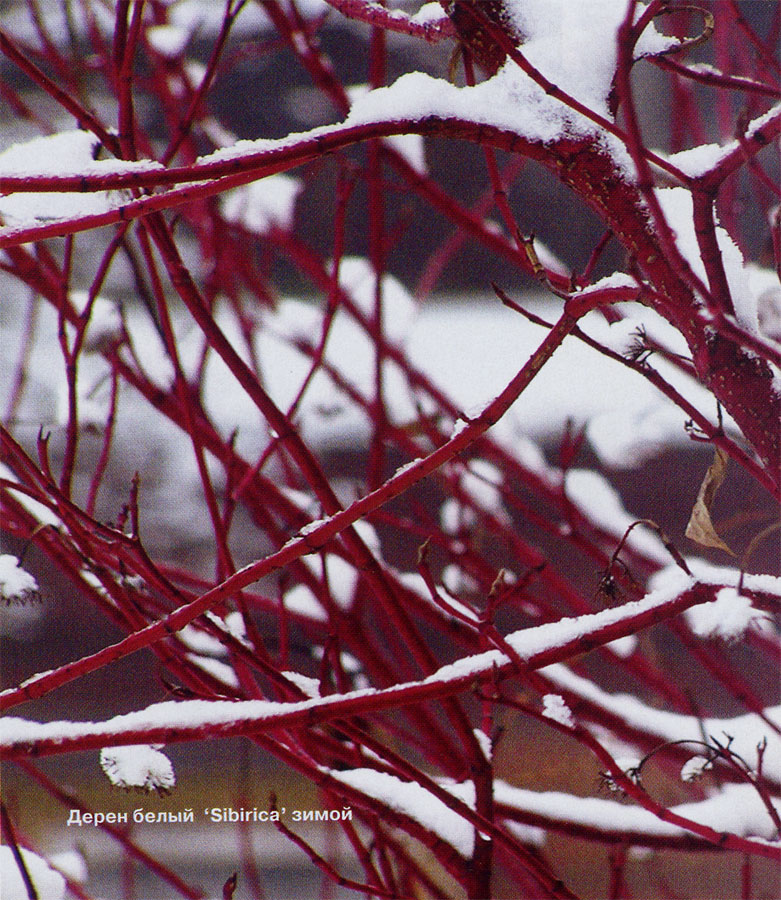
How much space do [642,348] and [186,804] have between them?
24.7 inches

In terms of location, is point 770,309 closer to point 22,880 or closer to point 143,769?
point 143,769

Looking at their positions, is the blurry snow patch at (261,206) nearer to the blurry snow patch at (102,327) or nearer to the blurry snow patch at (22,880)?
the blurry snow patch at (102,327)

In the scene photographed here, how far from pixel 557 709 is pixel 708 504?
16 centimetres

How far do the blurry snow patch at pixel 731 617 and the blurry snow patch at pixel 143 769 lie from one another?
37 cm

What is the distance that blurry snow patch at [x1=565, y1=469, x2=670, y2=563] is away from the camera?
3.39 ft

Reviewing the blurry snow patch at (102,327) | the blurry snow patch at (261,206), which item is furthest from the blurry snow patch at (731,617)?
the blurry snow patch at (261,206)

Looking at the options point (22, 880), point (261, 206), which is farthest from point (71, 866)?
point (261, 206)

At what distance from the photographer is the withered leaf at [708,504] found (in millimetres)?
451

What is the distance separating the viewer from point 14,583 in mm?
527

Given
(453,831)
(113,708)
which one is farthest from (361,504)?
(113,708)

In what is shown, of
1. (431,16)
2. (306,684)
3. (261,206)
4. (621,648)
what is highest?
(261,206)

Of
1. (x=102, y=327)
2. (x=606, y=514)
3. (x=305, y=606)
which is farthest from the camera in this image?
(x=606, y=514)

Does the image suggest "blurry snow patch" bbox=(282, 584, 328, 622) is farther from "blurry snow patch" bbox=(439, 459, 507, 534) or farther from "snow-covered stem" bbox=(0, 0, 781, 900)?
"blurry snow patch" bbox=(439, 459, 507, 534)

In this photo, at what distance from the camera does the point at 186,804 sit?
2.46ft
